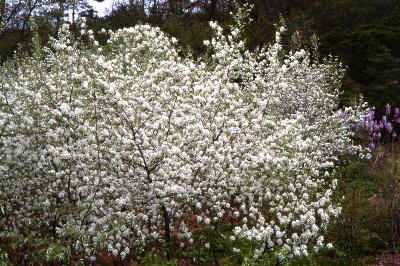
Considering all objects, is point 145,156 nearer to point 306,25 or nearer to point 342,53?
point 342,53

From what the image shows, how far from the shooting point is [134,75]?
288 inches

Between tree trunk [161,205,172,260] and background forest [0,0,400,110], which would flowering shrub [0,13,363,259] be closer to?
tree trunk [161,205,172,260]

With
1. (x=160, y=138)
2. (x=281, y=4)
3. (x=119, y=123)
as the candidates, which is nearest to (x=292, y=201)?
(x=160, y=138)

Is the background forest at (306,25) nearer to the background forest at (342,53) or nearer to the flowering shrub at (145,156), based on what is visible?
the background forest at (342,53)

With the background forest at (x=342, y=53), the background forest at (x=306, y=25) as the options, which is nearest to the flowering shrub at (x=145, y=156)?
the background forest at (x=342, y=53)

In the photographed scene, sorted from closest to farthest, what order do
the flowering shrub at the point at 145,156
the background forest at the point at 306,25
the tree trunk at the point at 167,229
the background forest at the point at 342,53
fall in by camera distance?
1. the flowering shrub at the point at 145,156
2. the tree trunk at the point at 167,229
3. the background forest at the point at 342,53
4. the background forest at the point at 306,25

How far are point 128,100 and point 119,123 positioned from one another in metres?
0.32

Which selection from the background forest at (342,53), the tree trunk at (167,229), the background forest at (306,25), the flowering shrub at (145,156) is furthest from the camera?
the background forest at (306,25)

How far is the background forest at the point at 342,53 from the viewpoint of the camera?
8125mm

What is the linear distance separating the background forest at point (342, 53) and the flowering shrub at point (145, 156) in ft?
1.85

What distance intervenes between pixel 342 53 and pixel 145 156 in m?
15.5

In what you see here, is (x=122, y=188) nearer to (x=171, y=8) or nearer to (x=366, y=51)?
(x=366, y=51)

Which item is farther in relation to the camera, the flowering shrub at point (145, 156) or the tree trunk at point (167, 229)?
the tree trunk at point (167, 229)

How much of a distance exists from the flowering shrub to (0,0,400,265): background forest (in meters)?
0.56
